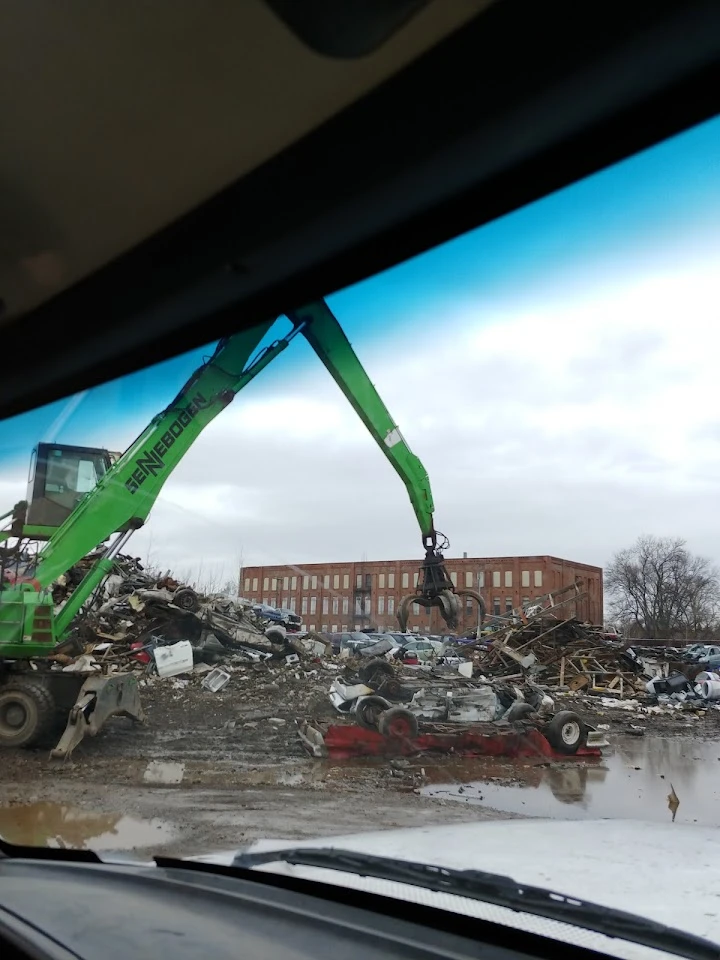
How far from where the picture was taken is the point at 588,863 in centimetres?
241

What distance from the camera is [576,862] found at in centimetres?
243

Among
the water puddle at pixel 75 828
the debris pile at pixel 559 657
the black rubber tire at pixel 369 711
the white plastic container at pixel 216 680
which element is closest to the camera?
the water puddle at pixel 75 828

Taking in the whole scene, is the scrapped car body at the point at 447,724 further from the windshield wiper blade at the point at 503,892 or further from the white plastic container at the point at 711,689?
the windshield wiper blade at the point at 503,892

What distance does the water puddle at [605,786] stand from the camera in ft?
20.5

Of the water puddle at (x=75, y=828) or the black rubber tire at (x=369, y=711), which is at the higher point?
the black rubber tire at (x=369, y=711)

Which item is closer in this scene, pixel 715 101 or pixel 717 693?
pixel 715 101

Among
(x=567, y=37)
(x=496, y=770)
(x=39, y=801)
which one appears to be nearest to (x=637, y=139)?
(x=567, y=37)

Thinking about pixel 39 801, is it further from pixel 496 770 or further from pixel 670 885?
pixel 670 885

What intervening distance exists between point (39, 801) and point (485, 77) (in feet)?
21.3

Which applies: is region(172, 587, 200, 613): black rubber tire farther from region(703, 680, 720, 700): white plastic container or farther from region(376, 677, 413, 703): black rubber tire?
region(703, 680, 720, 700): white plastic container

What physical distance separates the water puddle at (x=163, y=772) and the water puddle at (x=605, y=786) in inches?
92.3

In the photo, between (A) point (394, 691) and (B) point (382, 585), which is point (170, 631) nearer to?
(A) point (394, 691)

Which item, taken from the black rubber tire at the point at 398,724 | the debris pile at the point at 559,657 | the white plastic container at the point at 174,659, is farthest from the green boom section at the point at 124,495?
the debris pile at the point at 559,657

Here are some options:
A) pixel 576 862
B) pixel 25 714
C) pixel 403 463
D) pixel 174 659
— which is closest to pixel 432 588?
pixel 403 463
